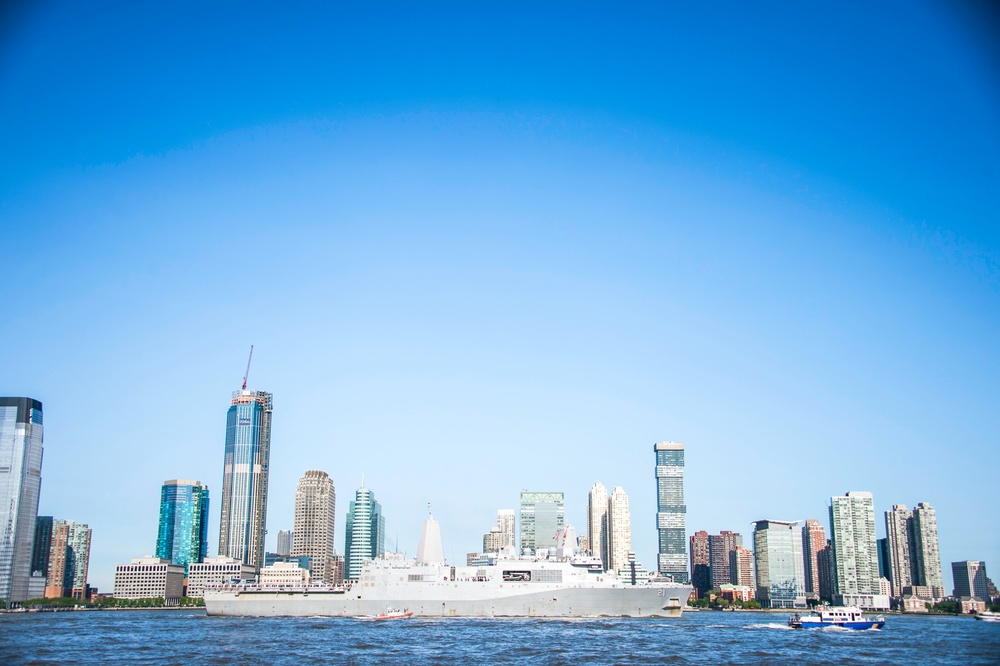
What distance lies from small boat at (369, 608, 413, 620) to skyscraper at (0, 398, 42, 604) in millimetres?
98628

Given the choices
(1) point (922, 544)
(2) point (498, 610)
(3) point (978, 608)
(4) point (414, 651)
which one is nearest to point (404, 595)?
(2) point (498, 610)

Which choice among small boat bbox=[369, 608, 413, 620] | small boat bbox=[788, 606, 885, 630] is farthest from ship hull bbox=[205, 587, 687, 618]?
small boat bbox=[788, 606, 885, 630]

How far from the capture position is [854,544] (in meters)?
182

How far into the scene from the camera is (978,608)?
11894cm

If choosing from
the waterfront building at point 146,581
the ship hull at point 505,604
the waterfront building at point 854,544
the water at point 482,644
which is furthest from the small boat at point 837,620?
the waterfront building at point 146,581

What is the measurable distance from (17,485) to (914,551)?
16830 cm

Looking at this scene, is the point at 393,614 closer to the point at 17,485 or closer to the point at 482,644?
the point at 482,644

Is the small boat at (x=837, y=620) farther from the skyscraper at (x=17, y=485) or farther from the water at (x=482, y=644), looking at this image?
the skyscraper at (x=17, y=485)

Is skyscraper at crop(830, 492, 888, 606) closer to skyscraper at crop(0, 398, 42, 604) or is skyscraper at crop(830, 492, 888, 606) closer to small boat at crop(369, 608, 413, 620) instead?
small boat at crop(369, 608, 413, 620)

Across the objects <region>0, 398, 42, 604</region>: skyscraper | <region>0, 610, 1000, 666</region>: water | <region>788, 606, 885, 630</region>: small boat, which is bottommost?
<region>788, 606, 885, 630</region>: small boat

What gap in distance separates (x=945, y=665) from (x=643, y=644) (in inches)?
659

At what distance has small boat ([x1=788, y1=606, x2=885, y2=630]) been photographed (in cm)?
7616

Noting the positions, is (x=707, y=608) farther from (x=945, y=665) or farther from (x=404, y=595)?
(x=945, y=665)

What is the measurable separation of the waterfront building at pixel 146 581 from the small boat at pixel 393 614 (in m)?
129
